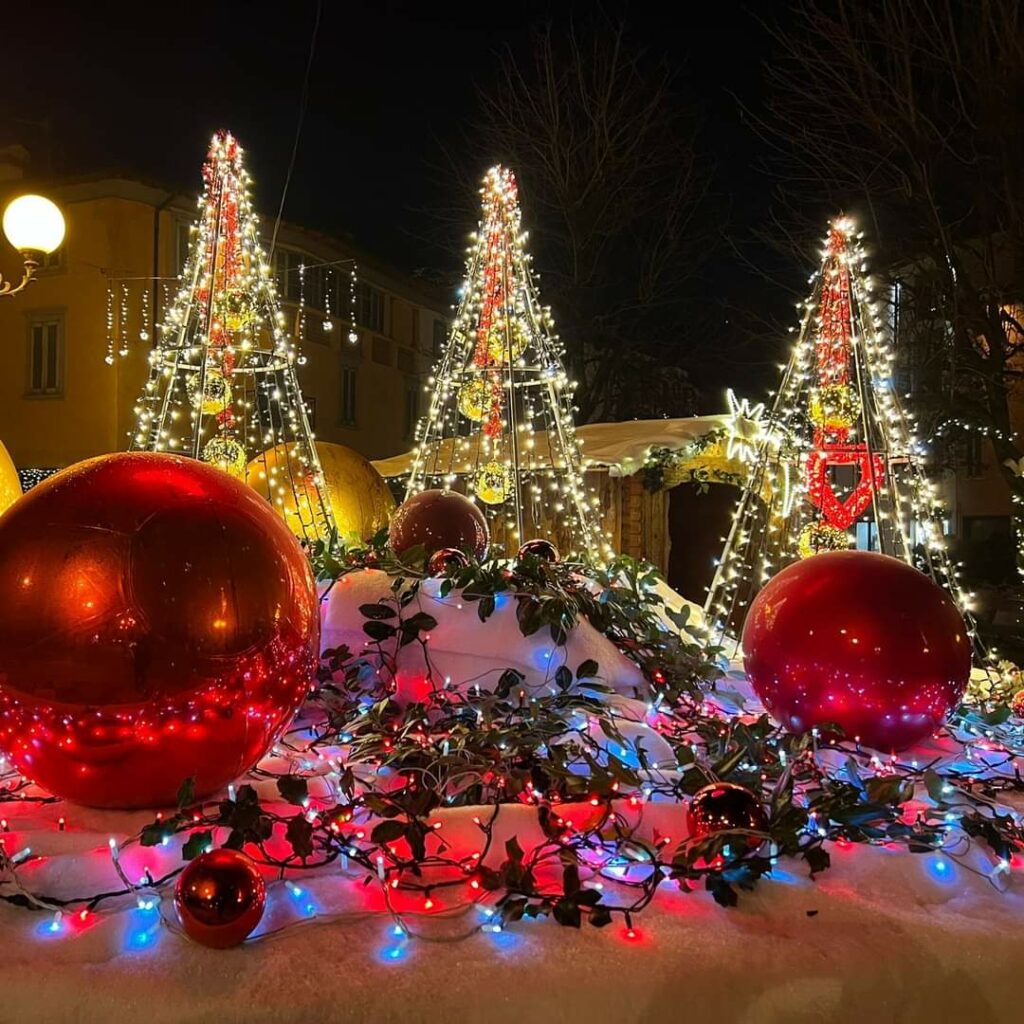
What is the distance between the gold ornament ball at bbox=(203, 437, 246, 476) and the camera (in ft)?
25.1

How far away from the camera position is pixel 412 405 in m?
27.5

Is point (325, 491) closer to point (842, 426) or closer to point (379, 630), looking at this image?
point (379, 630)

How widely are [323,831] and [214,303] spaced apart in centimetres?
573

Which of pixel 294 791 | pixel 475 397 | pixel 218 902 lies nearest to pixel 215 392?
pixel 475 397

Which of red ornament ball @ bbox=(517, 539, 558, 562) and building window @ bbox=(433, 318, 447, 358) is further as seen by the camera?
building window @ bbox=(433, 318, 447, 358)

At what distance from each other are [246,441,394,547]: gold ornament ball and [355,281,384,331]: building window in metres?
16.8

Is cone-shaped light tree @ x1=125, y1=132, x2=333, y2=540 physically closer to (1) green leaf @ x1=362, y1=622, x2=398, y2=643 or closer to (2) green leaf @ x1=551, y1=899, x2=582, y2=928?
(1) green leaf @ x1=362, y1=622, x2=398, y2=643

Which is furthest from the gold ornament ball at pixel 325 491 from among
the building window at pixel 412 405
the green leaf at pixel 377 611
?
the building window at pixel 412 405

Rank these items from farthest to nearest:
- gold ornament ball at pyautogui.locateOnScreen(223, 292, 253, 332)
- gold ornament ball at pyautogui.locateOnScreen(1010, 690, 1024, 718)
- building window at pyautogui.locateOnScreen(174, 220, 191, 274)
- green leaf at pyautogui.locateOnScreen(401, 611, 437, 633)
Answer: building window at pyautogui.locateOnScreen(174, 220, 191, 274)
gold ornament ball at pyautogui.locateOnScreen(223, 292, 253, 332)
gold ornament ball at pyautogui.locateOnScreen(1010, 690, 1024, 718)
green leaf at pyautogui.locateOnScreen(401, 611, 437, 633)

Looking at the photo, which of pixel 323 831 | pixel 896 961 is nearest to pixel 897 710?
pixel 896 961

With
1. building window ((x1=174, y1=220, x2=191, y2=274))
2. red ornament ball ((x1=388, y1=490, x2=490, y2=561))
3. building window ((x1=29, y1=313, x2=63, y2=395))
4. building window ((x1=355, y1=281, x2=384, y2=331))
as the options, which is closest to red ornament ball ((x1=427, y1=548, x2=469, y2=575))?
red ornament ball ((x1=388, y1=490, x2=490, y2=561))

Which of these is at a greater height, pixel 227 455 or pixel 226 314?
pixel 226 314

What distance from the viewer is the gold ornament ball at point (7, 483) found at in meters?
4.41

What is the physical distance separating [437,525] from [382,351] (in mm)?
21100
